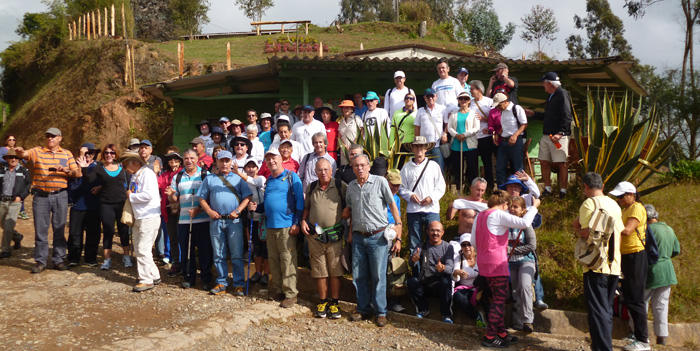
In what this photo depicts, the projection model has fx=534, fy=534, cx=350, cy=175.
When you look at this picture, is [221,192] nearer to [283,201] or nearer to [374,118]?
[283,201]

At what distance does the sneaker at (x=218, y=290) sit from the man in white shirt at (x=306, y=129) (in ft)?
8.07

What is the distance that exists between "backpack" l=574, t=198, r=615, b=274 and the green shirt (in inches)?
38.9

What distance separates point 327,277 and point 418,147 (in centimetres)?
197

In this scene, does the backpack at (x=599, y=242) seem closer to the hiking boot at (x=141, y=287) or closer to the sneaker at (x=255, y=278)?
the sneaker at (x=255, y=278)

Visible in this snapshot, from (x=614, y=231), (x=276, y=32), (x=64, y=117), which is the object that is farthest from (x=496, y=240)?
(x=276, y=32)

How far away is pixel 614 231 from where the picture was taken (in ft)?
16.5

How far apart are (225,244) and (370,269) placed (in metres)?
1.95

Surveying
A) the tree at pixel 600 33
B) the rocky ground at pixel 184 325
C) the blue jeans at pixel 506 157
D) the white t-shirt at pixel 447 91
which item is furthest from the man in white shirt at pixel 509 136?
the tree at pixel 600 33

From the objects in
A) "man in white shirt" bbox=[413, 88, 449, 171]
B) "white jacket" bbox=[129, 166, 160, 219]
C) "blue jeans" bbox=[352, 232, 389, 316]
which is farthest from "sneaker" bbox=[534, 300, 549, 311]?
"white jacket" bbox=[129, 166, 160, 219]

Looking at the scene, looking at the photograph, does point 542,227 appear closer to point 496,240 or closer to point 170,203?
point 496,240

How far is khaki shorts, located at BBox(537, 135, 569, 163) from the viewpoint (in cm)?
725

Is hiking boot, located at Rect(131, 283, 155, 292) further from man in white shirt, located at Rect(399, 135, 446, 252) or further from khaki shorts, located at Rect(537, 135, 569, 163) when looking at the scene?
khaki shorts, located at Rect(537, 135, 569, 163)

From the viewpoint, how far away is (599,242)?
4.96 m

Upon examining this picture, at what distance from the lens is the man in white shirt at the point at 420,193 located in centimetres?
648
